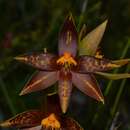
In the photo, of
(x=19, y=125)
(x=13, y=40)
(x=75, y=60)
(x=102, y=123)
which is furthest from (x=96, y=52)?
(x=13, y=40)

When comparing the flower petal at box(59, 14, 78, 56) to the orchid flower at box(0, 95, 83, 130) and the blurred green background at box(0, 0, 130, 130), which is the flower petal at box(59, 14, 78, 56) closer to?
the orchid flower at box(0, 95, 83, 130)

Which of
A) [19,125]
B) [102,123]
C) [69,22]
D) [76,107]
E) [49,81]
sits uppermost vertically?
[69,22]

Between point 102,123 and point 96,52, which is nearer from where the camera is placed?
point 96,52

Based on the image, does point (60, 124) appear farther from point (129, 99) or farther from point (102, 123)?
point (129, 99)

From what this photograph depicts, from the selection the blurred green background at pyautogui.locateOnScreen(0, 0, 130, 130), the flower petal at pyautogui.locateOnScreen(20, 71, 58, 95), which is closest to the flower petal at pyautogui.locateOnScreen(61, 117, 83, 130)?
the flower petal at pyautogui.locateOnScreen(20, 71, 58, 95)

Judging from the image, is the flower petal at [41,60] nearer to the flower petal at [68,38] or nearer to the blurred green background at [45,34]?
the flower petal at [68,38]

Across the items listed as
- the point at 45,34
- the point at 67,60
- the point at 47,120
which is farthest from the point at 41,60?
the point at 45,34

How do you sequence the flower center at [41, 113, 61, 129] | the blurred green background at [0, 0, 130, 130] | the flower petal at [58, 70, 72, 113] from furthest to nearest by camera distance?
1. the blurred green background at [0, 0, 130, 130]
2. the flower center at [41, 113, 61, 129]
3. the flower petal at [58, 70, 72, 113]
